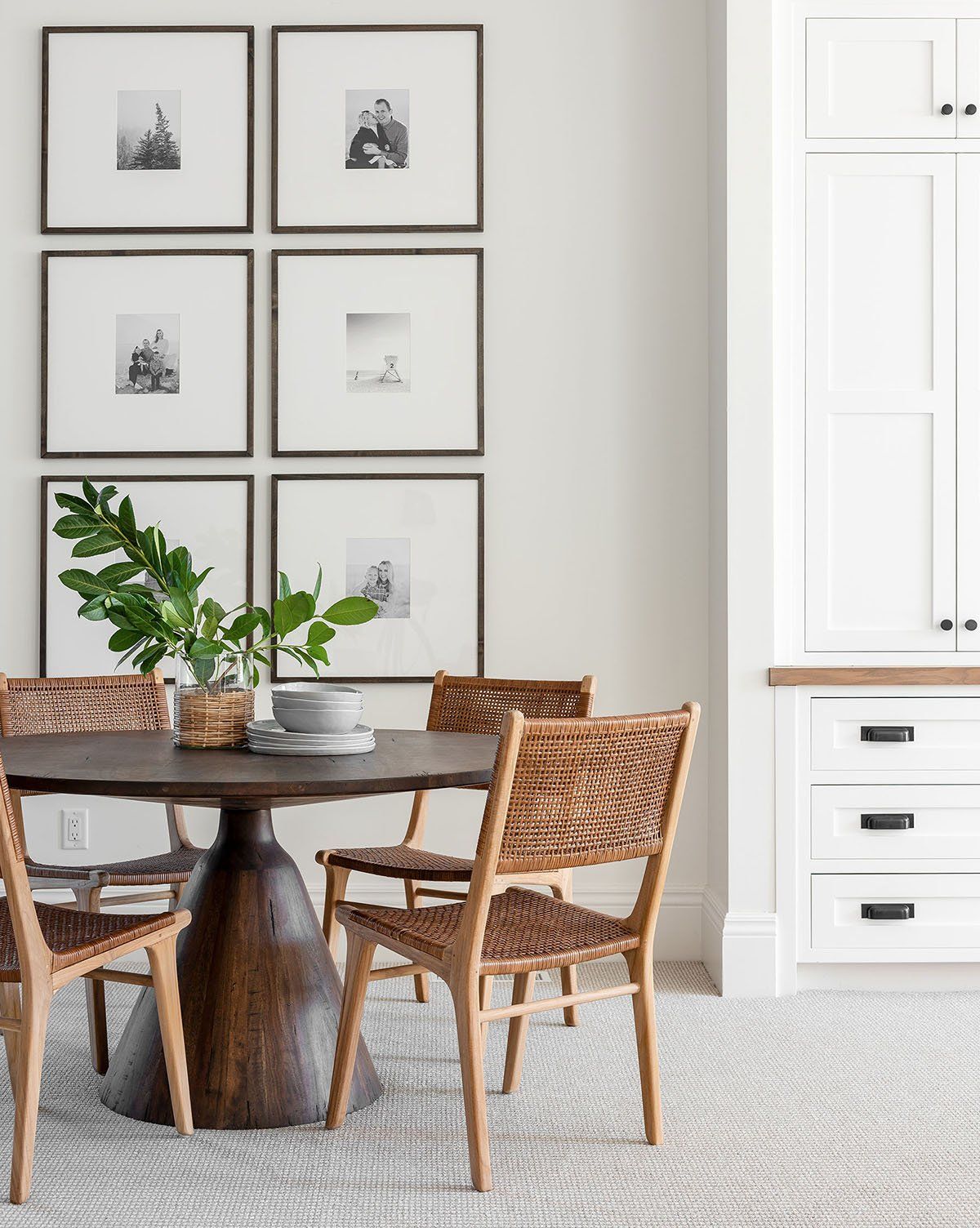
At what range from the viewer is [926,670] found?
9.70 feet

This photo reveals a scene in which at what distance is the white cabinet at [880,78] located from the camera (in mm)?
3059

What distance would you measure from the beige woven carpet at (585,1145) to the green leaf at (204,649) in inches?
35.1

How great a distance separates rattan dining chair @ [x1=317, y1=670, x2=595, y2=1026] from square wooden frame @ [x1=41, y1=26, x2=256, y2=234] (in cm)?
154

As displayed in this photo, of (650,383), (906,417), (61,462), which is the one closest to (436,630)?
(650,383)

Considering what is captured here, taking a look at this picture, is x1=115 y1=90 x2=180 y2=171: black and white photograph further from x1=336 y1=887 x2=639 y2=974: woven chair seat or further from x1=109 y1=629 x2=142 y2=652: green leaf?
x1=336 y1=887 x2=639 y2=974: woven chair seat

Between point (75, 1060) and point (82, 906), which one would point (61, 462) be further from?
point (75, 1060)

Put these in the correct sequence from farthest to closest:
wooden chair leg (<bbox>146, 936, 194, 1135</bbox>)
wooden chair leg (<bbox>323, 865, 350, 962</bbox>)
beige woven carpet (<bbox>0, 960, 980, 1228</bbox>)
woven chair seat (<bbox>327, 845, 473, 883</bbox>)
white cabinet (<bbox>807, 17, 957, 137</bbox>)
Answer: white cabinet (<bbox>807, 17, 957, 137</bbox>), wooden chair leg (<bbox>323, 865, 350, 962</bbox>), woven chair seat (<bbox>327, 845, 473, 883</bbox>), wooden chair leg (<bbox>146, 936, 194, 1135</bbox>), beige woven carpet (<bbox>0, 960, 980, 1228</bbox>)

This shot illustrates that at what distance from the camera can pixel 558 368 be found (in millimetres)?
3301

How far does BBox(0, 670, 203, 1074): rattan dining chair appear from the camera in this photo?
2428 millimetres

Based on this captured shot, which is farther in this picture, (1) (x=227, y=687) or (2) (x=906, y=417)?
(2) (x=906, y=417)

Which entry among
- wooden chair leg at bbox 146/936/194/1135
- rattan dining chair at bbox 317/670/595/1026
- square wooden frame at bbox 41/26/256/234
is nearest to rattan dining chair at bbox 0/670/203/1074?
rattan dining chair at bbox 317/670/595/1026

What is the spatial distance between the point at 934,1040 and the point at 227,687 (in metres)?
1.85

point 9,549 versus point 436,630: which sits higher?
point 9,549

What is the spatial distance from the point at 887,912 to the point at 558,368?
5.91 ft
